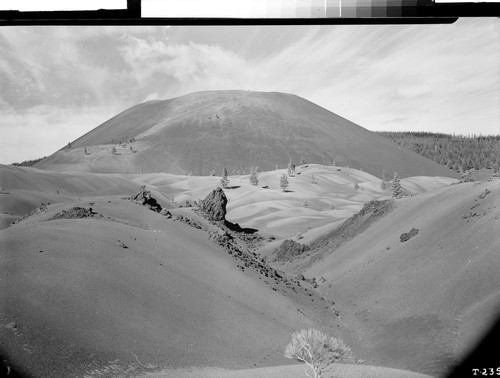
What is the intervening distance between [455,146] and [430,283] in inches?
96.4

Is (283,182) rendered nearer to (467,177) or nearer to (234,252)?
(234,252)

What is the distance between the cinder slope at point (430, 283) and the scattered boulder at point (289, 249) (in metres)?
0.53

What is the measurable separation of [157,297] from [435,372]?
14.2 feet

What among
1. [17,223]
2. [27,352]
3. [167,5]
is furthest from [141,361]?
[167,5]

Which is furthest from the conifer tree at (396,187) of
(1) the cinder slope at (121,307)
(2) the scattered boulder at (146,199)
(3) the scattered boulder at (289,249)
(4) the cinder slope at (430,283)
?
(2) the scattered boulder at (146,199)

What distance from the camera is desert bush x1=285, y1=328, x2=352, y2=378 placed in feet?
19.1

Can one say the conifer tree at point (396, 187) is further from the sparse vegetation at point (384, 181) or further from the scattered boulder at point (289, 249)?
the scattered boulder at point (289, 249)

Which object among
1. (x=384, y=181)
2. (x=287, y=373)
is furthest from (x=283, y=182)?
(x=287, y=373)

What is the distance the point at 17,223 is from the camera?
6.37 meters

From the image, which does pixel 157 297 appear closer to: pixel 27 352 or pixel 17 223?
pixel 27 352

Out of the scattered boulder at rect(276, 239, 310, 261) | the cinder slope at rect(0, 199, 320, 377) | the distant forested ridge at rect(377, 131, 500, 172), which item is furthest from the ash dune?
the distant forested ridge at rect(377, 131, 500, 172)

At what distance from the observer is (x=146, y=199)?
8.70m

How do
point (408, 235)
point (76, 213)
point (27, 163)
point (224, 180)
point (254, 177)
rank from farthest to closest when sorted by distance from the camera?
1. point (408, 235)
2. point (224, 180)
3. point (254, 177)
4. point (76, 213)
5. point (27, 163)

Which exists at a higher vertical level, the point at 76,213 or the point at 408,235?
the point at 76,213
